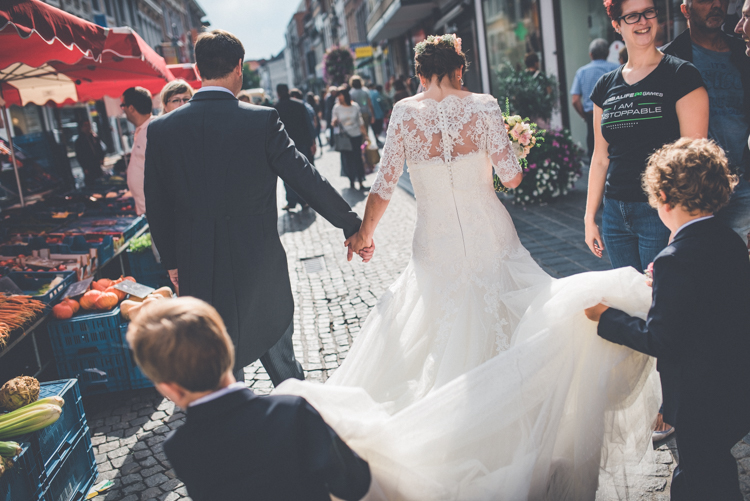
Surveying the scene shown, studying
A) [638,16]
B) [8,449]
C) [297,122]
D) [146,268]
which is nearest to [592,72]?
[297,122]

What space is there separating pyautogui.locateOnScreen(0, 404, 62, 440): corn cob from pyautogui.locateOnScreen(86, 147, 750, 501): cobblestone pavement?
1.93 feet

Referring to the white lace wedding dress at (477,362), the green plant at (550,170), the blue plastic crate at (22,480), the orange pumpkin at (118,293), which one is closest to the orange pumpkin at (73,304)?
the orange pumpkin at (118,293)

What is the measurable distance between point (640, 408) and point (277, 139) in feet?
6.70

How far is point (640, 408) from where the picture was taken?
245cm

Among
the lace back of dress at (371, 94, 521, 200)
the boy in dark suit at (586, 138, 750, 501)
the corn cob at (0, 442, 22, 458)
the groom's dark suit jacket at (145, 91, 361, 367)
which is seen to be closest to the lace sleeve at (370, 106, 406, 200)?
the lace back of dress at (371, 94, 521, 200)

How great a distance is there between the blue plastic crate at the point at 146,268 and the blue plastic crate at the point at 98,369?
A: 1785mm

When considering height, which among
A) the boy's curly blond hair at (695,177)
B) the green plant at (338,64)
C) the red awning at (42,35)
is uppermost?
the green plant at (338,64)

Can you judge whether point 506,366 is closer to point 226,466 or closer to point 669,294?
point 669,294

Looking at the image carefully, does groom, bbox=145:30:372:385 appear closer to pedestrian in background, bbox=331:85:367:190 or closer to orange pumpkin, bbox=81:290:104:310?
orange pumpkin, bbox=81:290:104:310

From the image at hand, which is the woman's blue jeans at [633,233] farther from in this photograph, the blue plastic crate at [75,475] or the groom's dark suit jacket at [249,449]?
the blue plastic crate at [75,475]

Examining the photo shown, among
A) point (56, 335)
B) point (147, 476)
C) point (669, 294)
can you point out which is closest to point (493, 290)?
point (669, 294)

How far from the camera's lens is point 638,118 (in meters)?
2.77

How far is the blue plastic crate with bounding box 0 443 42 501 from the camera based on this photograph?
2502 mm

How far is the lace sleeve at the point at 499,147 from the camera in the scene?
300cm
